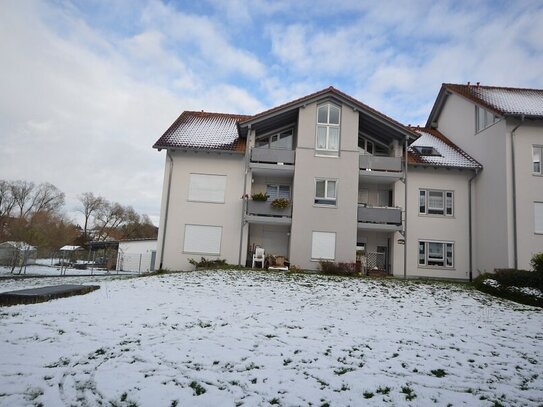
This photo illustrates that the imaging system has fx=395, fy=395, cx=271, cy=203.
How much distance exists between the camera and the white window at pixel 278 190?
22.5 m

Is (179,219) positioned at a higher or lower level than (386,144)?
lower

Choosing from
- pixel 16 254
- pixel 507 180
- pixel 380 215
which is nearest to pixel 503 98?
pixel 507 180

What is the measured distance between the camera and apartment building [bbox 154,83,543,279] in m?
20.5

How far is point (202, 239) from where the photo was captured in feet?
69.4

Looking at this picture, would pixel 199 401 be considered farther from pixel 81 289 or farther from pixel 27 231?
pixel 27 231

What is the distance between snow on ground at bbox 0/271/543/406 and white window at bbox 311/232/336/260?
8.27 meters

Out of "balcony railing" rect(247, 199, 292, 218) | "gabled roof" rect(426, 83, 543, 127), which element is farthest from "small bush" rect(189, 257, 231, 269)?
"gabled roof" rect(426, 83, 543, 127)

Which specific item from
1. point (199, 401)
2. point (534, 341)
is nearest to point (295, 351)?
point (199, 401)

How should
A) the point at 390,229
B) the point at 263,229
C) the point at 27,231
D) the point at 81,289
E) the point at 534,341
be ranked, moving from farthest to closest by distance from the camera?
the point at 27,231, the point at 263,229, the point at 390,229, the point at 81,289, the point at 534,341

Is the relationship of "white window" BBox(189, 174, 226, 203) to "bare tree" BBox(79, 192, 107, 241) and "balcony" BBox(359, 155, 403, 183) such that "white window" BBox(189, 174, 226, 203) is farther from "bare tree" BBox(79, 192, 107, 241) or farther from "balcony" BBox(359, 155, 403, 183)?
"bare tree" BBox(79, 192, 107, 241)

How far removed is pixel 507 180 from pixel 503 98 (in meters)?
5.53

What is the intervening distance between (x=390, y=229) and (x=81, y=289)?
48.0 feet

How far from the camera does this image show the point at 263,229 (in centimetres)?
2212

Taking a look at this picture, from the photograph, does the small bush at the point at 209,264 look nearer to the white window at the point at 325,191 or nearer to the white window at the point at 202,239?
the white window at the point at 202,239
